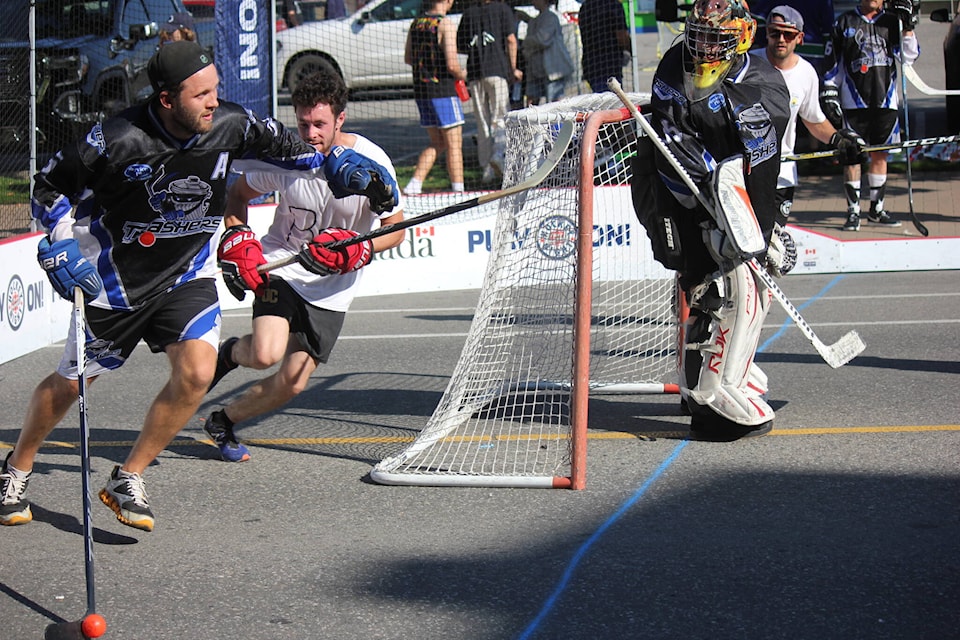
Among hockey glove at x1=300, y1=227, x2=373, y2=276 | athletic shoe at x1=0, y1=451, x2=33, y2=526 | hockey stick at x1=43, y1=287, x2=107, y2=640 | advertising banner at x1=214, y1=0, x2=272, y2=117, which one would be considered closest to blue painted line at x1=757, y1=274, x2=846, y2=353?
hockey glove at x1=300, y1=227, x2=373, y2=276

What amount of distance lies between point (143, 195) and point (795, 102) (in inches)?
170

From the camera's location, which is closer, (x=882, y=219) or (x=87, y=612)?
(x=87, y=612)

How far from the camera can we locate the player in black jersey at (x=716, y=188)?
17.3 feet

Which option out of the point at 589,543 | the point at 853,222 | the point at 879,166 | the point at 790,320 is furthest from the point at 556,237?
the point at 879,166

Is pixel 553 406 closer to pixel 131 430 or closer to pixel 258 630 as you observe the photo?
pixel 131 430

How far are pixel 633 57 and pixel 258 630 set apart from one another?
9394mm

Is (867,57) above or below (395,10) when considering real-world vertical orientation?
below

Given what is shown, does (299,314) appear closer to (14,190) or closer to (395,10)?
(14,190)

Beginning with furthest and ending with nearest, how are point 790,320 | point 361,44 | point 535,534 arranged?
1. point 361,44
2. point 790,320
3. point 535,534

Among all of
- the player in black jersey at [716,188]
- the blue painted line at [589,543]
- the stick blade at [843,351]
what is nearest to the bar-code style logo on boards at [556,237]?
the player in black jersey at [716,188]

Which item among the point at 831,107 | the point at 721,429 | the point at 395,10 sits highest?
the point at 395,10

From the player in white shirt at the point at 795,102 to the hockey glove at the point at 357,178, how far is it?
7.93 ft

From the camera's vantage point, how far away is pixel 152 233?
15.1ft

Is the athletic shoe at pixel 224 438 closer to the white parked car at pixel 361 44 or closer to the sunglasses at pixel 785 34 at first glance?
the sunglasses at pixel 785 34
